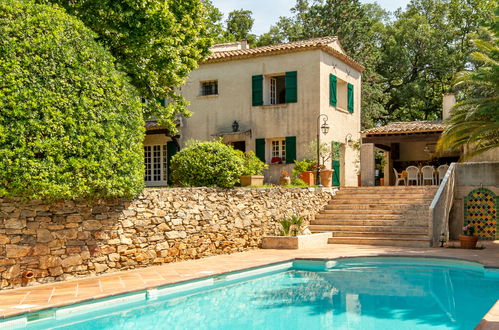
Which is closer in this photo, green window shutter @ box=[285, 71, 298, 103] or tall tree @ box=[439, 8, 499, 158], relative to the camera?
tall tree @ box=[439, 8, 499, 158]

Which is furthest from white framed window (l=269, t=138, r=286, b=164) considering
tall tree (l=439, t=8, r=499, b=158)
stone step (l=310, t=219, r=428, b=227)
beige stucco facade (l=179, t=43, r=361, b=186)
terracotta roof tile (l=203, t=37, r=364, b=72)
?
tall tree (l=439, t=8, r=499, b=158)

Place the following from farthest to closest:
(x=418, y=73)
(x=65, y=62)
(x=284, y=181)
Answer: (x=418, y=73)
(x=284, y=181)
(x=65, y=62)

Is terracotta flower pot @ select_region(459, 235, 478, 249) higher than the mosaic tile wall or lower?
lower

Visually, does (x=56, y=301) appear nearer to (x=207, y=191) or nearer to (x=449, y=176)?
(x=207, y=191)

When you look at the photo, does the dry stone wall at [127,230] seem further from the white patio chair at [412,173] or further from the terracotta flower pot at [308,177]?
the white patio chair at [412,173]

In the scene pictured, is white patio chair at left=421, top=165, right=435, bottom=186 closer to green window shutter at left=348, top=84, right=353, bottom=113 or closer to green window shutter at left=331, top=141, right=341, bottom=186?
green window shutter at left=331, top=141, right=341, bottom=186

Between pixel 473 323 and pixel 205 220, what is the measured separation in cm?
708

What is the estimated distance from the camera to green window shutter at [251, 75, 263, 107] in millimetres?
21812

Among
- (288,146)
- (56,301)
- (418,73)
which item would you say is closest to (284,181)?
(288,146)

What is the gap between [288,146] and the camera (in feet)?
69.6

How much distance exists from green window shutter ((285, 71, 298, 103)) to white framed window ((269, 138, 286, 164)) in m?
1.72

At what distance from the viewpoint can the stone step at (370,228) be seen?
1591 centimetres

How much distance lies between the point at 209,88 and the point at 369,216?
32.0ft

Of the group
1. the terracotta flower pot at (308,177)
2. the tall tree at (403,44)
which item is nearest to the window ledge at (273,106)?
the terracotta flower pot at (308,177)
